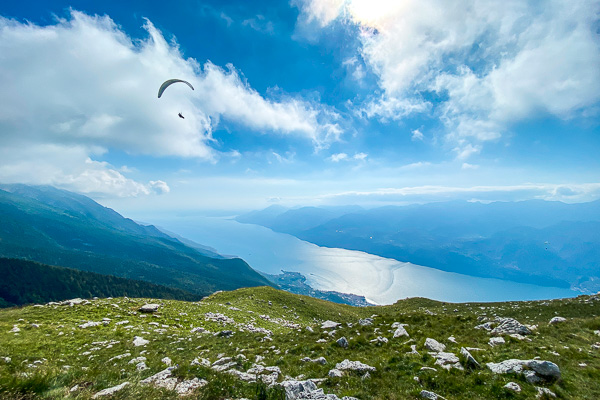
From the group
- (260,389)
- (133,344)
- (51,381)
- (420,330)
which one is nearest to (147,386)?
(51,381)

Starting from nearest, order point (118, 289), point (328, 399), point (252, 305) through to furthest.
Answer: point (328, 399), point (252, 305), point (118, 289)

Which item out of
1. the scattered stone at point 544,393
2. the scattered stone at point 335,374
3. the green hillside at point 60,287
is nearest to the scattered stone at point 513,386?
the scattered stone at point 544,393

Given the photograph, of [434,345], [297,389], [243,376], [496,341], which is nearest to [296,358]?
[243,376]

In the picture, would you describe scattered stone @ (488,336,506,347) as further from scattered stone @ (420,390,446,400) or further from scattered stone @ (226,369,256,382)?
scattered stone @ (226,369,256,382)

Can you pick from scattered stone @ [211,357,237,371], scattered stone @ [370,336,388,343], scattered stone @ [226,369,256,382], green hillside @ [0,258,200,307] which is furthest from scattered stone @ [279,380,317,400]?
green hillside @ [0,258,200,307]

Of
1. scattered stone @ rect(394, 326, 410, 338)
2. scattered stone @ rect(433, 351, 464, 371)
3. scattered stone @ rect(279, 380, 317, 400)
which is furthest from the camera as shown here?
scattered stone @ rect(394, 326, 410, 338)

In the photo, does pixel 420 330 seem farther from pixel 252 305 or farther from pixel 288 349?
pixel 252 305

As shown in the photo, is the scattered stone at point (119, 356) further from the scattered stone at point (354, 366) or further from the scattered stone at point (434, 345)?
the scattered stone at point (434, 345)
